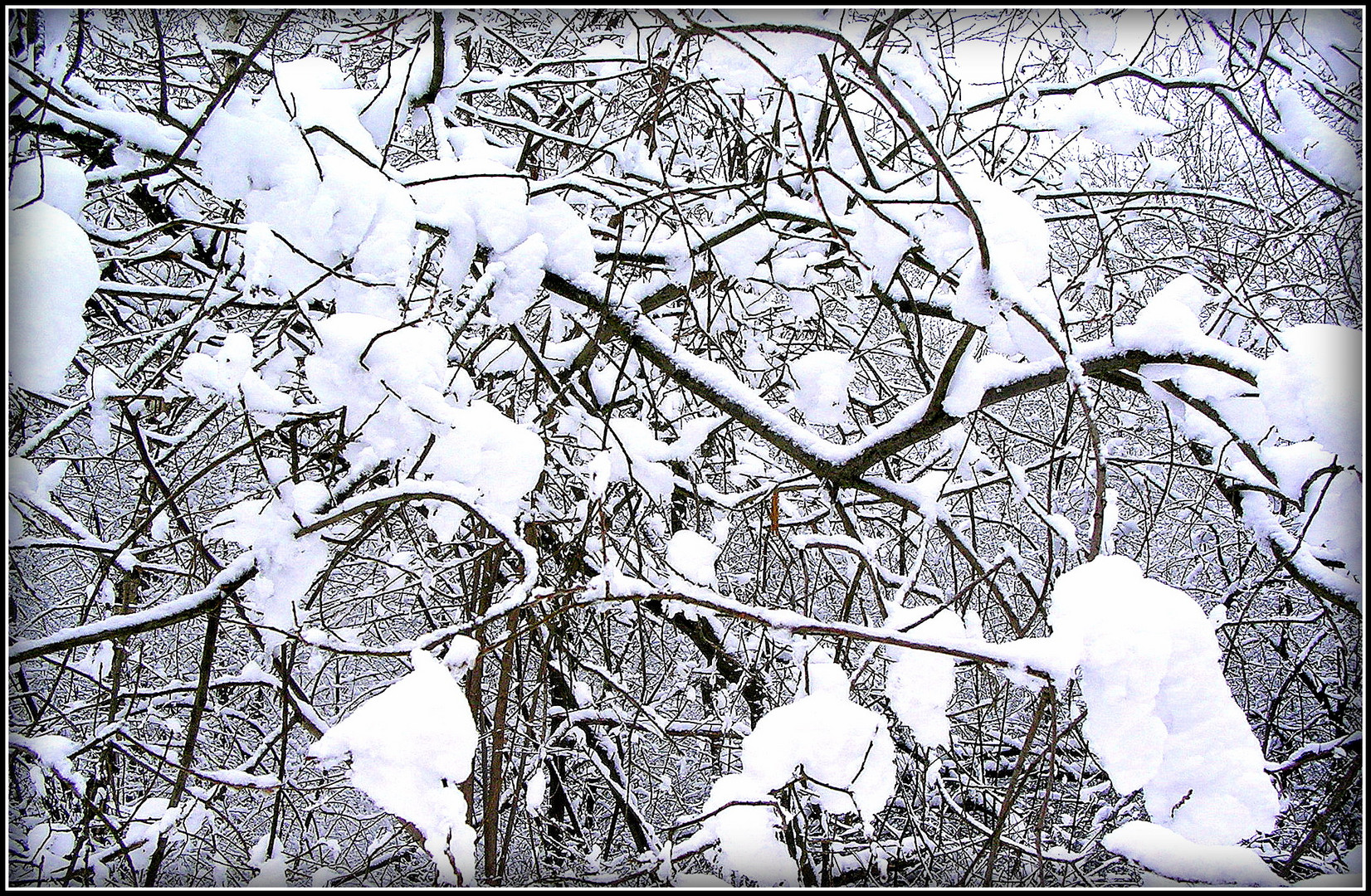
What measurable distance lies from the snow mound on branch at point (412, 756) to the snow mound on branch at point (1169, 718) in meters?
0.63

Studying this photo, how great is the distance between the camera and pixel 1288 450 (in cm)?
131

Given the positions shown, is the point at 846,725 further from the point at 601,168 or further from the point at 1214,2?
the point at 1214,2

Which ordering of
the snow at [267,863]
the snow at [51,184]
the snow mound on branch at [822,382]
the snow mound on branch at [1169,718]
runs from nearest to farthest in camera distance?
the snow mound on branch at [1169,718] < the snow at [51,184] < the snow mound on branch at [822,382] < the snow at [267,863]

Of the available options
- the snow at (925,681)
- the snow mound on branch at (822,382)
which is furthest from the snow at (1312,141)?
the snow at (925,681)

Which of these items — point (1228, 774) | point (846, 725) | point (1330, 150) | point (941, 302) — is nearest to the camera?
point (1228, 774)

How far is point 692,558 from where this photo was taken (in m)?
1.24

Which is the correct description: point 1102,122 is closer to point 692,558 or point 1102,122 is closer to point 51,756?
point 692,558

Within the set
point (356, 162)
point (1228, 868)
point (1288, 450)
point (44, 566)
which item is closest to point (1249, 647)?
point (1288, 450)

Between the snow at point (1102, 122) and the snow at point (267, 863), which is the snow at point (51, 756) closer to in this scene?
the snow at point (267, 863)

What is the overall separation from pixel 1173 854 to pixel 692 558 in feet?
2.48

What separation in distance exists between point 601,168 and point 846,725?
1.28m

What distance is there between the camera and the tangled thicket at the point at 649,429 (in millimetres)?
952

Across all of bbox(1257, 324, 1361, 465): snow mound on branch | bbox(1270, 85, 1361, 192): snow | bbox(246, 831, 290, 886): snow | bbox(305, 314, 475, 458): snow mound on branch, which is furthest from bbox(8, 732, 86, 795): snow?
bbox(1270, 85, 1361, 192): snow

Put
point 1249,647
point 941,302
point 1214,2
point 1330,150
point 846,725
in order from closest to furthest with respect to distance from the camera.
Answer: point 846,725, point 1214,2, point 941,302, point 1330,150, point 1249,647
